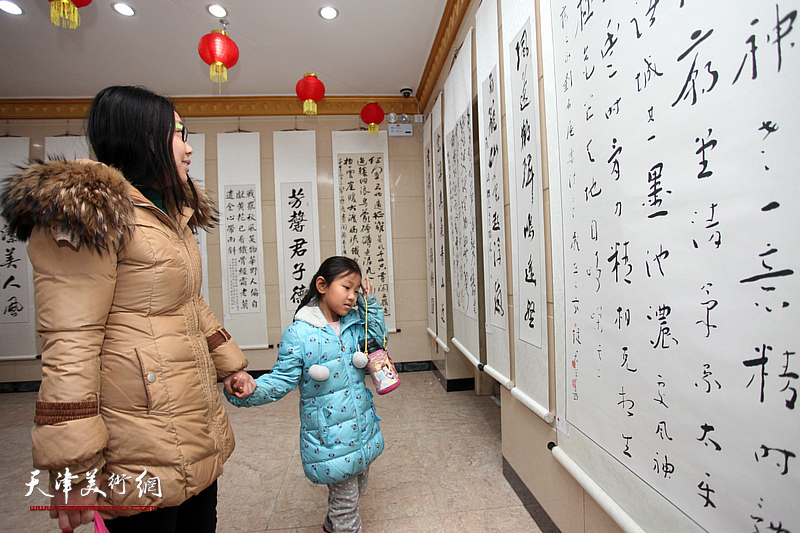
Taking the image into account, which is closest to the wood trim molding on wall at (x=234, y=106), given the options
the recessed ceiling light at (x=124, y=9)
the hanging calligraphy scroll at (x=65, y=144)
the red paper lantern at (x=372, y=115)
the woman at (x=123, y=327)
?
the hanging calligraphy scroll at (x=65, y=144)

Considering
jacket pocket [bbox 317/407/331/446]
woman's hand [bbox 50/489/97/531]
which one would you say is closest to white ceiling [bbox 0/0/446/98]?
jacket pocket [bbox 317/407/331/446]

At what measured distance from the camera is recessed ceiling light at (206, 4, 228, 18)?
100.0 inches

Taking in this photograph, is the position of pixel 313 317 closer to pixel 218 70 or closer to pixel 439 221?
pixel 218 70

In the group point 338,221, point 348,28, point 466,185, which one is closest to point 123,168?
point 466,185

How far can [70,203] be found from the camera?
0.71 metres

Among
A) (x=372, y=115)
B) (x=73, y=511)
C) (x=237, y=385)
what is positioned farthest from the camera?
(x=372, y=115)

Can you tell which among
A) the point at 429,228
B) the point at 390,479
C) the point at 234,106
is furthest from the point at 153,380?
the point at 234,106

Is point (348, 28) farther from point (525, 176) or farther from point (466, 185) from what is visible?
point (525, 176)

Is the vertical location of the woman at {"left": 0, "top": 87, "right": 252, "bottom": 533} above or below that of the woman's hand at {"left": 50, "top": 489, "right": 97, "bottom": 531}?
above

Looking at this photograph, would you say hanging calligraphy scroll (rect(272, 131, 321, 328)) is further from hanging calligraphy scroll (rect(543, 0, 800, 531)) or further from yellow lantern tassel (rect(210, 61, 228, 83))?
hanging calligraphy scroll (rect(543, 0, 800, 531))

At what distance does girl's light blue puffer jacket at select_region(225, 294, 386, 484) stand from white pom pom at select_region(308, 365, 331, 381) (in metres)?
0.05

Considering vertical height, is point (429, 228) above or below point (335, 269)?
above

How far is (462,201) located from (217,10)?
6.78 ft

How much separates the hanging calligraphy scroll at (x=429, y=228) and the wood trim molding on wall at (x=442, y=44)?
285 mm
